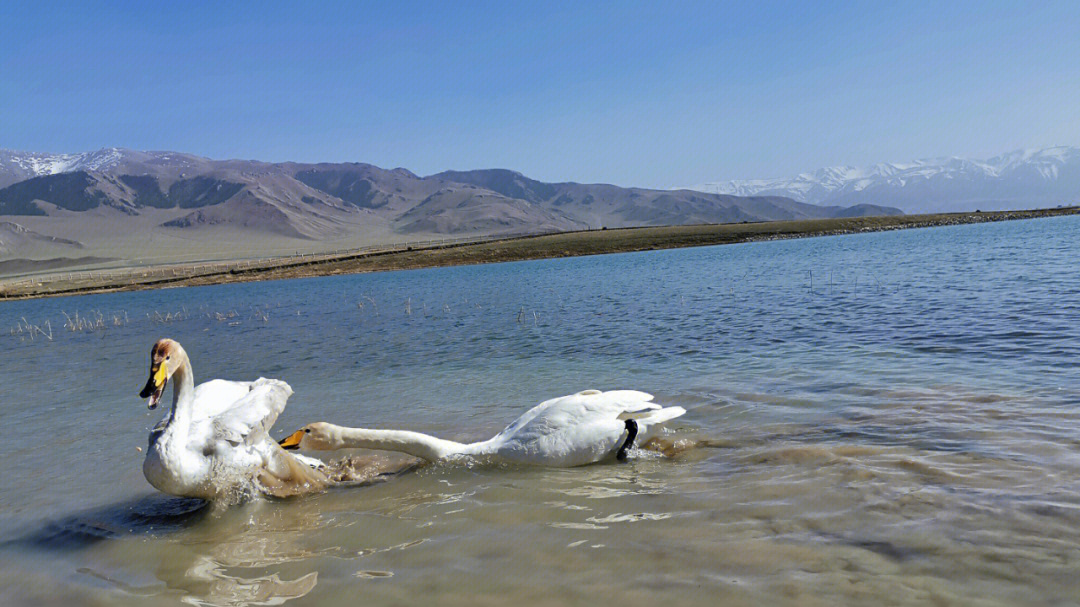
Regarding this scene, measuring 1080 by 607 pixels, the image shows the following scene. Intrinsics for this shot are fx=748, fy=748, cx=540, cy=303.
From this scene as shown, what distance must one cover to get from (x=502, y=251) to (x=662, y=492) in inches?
2822

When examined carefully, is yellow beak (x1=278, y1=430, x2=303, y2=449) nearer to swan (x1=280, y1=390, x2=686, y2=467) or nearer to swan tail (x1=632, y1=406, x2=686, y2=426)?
swan (x1=280, y1=390, x2=686, y2=467)

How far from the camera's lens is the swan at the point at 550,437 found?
692 centimetres

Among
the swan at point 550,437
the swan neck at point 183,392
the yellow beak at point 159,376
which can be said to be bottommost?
the swan at point 550,437

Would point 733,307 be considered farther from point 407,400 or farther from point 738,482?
point 738,482

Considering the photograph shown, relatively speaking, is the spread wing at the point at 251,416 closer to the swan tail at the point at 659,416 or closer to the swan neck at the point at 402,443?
the swan neck at the point at 402,443

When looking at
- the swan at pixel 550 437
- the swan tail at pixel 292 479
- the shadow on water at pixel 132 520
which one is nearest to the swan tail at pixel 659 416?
the swan at pixel 550 437

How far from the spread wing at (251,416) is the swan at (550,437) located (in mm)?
399

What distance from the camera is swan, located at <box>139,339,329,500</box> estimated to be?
18.8 feet

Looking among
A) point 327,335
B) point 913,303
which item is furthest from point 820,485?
point 327,335

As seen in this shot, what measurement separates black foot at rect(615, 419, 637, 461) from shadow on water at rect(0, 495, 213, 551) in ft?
11.9

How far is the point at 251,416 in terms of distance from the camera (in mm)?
6285

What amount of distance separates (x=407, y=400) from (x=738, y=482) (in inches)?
241

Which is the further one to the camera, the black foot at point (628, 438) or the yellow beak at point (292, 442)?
the black foot at point (628, 438)

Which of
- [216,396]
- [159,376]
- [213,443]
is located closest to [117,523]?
[213,443]
